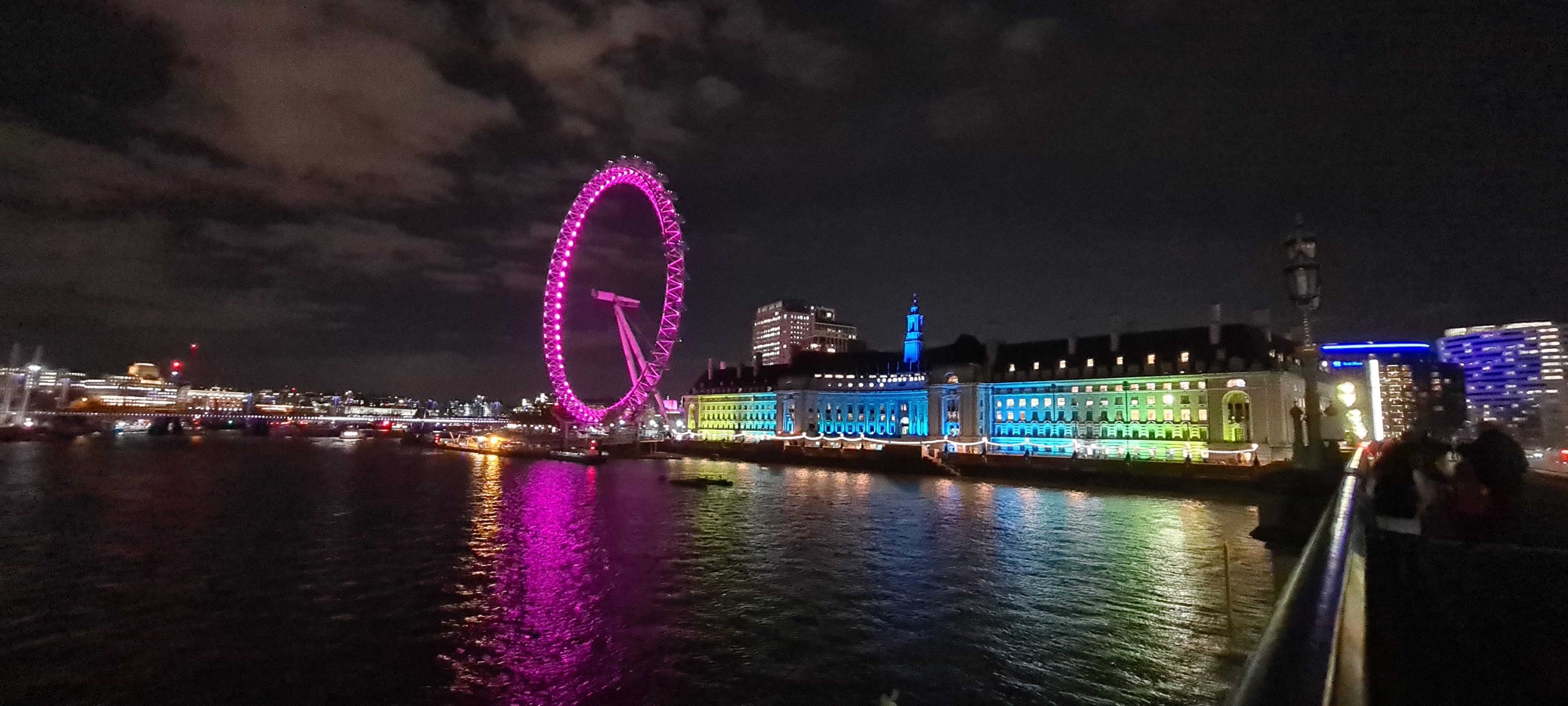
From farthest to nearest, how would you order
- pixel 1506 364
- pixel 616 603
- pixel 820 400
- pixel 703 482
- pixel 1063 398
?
pixel 1506 364
pixel 820 400
pixel 1063 398
pixel 703 482
pixel 616 603

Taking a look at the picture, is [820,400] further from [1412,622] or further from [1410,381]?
[1410,381]

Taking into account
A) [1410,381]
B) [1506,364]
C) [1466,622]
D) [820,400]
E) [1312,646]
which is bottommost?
[1466,622]

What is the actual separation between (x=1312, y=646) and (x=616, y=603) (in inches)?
829

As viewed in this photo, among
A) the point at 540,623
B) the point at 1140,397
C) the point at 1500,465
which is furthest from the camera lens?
the point at 1140,397

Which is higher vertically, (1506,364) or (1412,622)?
A: (1506,364)

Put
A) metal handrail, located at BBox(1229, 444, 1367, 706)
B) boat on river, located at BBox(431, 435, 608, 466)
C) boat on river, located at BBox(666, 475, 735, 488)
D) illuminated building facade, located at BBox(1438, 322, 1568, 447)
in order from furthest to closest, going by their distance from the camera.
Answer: illuminated building facade, located at BBox(1438, 322, 1568, 447) < boat on river, located at BBox(431, 435, 608, 466) < boat on river, located at BBox(666, 475, 735, 488) < metal handrail, located at BBox(1229, 444, 1367, 706)

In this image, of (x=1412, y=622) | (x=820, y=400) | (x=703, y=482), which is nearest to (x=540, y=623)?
(x=1412, y=622)

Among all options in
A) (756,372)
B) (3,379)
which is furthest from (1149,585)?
(3,379)

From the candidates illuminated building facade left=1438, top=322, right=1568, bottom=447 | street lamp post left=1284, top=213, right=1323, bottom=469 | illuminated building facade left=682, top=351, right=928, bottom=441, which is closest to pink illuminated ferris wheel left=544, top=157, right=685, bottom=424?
illuminated building facade left=682, top=351, right=928, bottom=441

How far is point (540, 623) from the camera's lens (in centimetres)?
1984

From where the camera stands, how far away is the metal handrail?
6.79ft

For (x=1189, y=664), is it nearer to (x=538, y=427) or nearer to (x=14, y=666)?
(x=14, y=666)

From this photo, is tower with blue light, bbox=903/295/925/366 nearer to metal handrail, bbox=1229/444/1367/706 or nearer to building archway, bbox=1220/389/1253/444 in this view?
building archway, bbox=1220/389/1253/444

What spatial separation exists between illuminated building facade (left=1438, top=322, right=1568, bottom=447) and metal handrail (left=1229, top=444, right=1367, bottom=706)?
7551 inches
